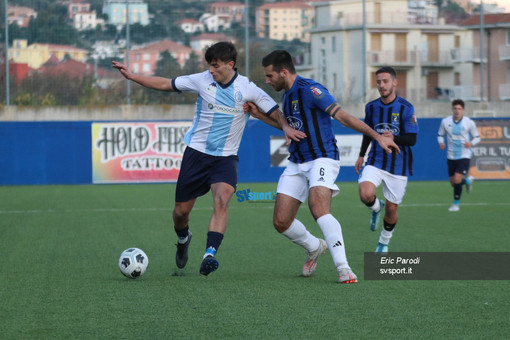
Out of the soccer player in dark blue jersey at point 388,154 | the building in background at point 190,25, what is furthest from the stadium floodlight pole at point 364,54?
the soccer player in dark blue jersey at point 388,154

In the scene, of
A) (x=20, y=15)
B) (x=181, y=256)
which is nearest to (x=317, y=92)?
(x=181, y=256)

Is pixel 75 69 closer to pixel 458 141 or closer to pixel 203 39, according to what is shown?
pixel 203 39

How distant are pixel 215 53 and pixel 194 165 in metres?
1.06

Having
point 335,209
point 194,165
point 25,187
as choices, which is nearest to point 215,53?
point 194,165

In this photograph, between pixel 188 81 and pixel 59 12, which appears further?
pixel 59 12

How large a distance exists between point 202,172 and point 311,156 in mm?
1070

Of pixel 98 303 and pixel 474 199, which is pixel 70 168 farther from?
pixel 98 303

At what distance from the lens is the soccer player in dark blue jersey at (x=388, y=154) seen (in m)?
9.05

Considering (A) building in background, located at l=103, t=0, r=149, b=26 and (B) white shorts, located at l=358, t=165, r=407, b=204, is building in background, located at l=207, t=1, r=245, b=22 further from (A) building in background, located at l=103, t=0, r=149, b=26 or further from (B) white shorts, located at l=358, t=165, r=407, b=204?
(B) white shorts, located at l=358, t=165, r=407, b=204

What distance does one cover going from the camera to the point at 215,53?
7535 millimetres

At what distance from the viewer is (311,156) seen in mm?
7477

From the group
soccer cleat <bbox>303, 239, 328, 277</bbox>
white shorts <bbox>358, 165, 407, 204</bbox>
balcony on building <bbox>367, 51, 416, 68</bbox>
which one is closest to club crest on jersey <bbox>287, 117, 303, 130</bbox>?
soccer cleat <bbox>303, 239, 328, 277</bbox>

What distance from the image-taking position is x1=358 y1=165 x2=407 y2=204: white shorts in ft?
30.3

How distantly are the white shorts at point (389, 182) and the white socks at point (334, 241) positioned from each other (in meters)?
2.10
